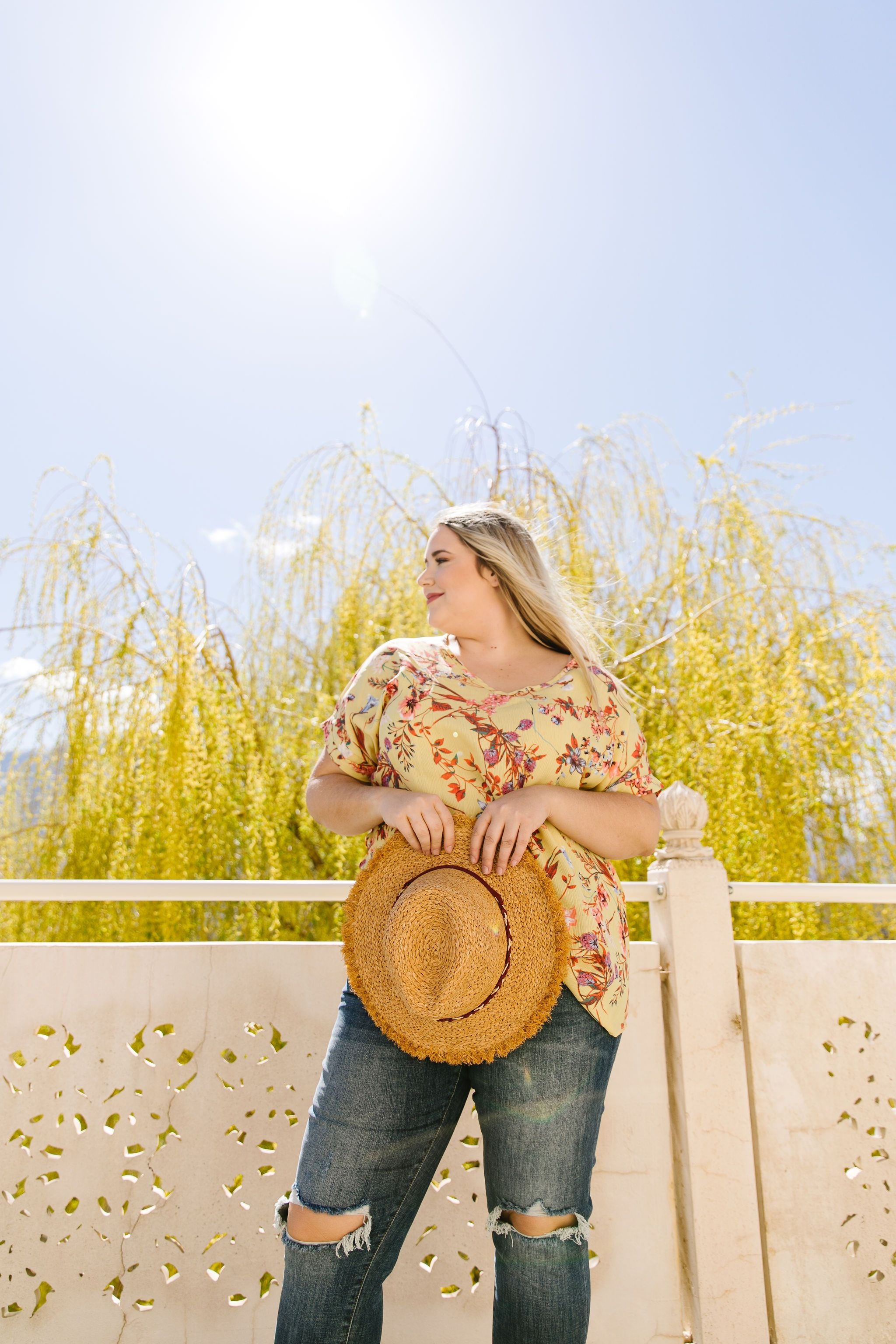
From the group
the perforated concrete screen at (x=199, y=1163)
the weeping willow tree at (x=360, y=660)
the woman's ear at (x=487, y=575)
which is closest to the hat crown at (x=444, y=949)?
the woman's ear at (x=487, y=575)

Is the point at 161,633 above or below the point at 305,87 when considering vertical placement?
below

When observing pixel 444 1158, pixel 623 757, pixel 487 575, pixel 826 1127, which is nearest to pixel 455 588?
pixel 487 575

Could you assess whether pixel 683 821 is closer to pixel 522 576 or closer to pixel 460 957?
pixel 522 576

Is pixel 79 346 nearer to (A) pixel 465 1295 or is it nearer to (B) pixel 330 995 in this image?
(B) pixel 330 995

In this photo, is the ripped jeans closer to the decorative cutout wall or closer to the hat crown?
the hat crown

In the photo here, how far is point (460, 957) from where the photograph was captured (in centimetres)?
99

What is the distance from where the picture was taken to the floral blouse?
112 cm

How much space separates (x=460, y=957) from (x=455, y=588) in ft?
1.99

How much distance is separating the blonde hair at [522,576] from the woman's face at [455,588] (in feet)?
0.05

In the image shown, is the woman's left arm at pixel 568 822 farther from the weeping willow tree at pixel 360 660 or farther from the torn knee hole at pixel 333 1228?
the weeping willow tree at pixel 360 660

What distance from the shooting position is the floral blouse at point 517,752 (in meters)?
1.12

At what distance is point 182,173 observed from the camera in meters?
3.55

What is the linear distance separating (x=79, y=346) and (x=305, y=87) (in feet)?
4.80

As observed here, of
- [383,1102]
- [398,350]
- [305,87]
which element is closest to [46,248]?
[305,87]
